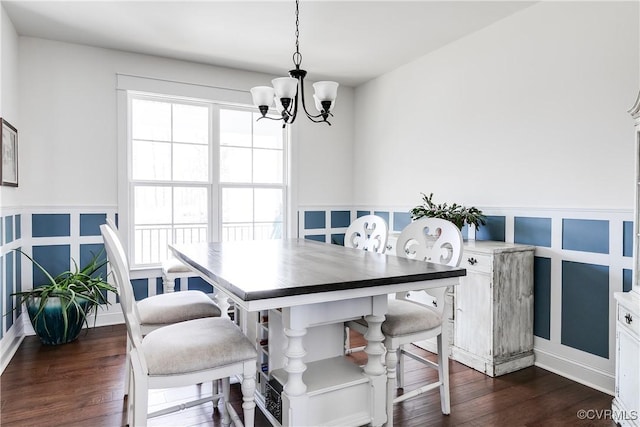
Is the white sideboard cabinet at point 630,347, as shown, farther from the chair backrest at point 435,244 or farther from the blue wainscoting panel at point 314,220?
the blue wainscoting panel at point 314,220

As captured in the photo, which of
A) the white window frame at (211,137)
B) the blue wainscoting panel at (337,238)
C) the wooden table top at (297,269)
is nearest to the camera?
the wooden table top at (297,269)

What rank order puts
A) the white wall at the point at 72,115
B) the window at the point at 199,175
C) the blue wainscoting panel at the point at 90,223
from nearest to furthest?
the white wall at the point at 72,115
the blue wainscoting panel at the point at 90,223
the window at the point at 199,175

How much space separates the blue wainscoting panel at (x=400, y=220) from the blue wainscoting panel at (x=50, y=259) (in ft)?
10.5

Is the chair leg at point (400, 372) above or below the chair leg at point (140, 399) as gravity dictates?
below

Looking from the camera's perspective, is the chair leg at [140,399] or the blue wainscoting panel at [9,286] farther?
the blue wainscoting panel at [9,286]

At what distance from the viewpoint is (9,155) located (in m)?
3.09

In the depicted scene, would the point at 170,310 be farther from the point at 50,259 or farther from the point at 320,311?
the point at 50,259

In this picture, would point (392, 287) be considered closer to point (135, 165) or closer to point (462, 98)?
point (462, 98)

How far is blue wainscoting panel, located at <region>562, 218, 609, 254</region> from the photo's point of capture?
254 centimetres

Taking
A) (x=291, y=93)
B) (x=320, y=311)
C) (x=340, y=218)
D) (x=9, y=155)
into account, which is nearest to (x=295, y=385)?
(x=320, y=311)

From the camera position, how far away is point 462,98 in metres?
3.57

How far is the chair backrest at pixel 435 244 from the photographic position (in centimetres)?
215

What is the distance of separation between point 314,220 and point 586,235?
2.89 m

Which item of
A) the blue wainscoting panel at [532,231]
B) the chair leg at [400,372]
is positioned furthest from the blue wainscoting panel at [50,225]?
the blue wainscoting panel at [532,231]
